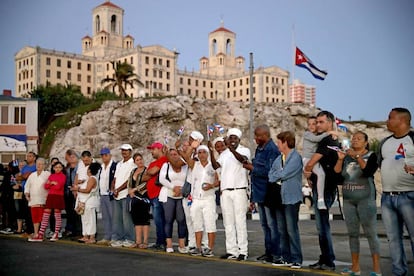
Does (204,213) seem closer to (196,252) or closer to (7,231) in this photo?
(196,252)

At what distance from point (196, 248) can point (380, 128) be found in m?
58.9

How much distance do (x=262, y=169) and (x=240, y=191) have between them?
20.6 inches

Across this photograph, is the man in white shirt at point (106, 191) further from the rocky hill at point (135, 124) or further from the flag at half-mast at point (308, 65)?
the rocky hill at point (135, 124)

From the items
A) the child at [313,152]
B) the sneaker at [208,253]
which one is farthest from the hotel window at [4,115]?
the child at [313,152]

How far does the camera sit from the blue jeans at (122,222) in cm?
1003

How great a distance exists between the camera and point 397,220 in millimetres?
5922

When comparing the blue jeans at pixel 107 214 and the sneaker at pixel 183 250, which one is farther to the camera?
the blue jeans at pixel 107 214

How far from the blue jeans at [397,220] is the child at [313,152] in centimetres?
105

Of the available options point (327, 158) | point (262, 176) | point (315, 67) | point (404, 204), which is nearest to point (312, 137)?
point (327, 158)

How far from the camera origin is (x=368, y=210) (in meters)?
6.44

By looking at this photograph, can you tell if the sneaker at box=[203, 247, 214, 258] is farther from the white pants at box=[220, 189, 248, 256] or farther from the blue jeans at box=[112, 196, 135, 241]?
the blue jeans at box=[112, 196, 135, 241]

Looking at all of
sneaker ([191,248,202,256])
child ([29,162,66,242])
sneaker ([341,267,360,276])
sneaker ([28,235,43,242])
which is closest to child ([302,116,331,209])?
sneaker ([341,267,360,276])

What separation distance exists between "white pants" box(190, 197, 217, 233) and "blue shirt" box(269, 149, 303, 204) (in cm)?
155

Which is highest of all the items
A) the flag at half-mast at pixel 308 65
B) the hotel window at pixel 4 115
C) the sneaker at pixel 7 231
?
the hotel window at pixel 4 115
